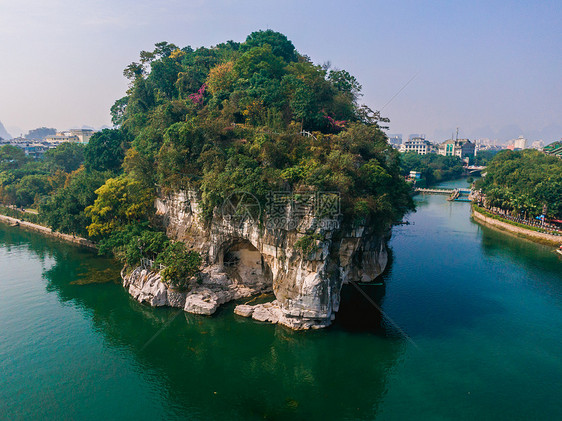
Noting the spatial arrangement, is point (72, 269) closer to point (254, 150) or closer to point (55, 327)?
point (55, 327)

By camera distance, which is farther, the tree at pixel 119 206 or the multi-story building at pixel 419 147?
the multi-story building at pixel 419 147

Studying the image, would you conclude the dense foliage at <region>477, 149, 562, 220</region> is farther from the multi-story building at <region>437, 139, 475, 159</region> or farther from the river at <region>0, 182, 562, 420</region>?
the multi-story building at <region>437, 139, 475, 159</region>

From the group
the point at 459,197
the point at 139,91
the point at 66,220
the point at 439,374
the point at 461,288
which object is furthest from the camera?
the point at 459,197

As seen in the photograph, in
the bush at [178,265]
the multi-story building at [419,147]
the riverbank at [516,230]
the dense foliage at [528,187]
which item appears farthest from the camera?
the multi-story building at [419,147]

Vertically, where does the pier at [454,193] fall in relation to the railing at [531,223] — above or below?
above

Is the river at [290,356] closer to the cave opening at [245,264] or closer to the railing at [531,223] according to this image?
the cave opening at [245,264]

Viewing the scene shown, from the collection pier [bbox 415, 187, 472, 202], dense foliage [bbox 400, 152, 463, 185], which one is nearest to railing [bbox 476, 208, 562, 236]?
pier [bbox 415, 187, 472, 202]

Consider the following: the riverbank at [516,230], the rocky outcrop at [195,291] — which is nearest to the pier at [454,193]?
the riverbank at [516,230]

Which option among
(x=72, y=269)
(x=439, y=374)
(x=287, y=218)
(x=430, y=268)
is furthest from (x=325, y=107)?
(x=72, y=269)

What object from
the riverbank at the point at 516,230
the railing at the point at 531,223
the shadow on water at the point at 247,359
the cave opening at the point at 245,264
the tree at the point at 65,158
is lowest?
the shadow on water at the point at 247,359
